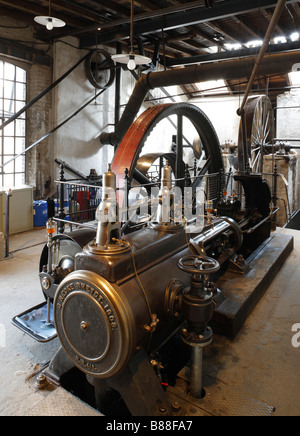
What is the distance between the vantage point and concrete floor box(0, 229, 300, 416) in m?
1.75

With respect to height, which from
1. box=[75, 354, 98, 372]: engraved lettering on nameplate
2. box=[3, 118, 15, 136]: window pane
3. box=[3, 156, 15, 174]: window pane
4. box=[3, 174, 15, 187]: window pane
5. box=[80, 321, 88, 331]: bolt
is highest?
box=[3, 118, 15, 136]: window pane

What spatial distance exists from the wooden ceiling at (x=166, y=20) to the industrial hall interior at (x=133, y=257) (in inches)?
1.2

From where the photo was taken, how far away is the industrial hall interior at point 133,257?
152 centimetres

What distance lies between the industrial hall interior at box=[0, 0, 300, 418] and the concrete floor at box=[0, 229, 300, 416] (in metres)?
0.01

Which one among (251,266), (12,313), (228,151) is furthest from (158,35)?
(12,313)

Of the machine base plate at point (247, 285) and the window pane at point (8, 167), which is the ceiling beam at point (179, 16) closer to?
the window pane at point (8, 167)

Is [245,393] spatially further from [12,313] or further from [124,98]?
[124,98]

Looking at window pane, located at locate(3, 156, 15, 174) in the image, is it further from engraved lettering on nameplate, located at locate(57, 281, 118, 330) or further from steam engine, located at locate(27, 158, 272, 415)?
engraved lettering on nameplate, located at locate(57, 281, 118, 330)

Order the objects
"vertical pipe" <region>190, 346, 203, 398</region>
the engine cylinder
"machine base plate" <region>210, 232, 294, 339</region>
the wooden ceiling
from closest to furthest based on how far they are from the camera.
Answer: the engine cylinder
"vertical pipe" <region>190, 346, 203, 398</region>
"machine base plate" <region>210, 232, 294, 339</region>
the wooden ceiling

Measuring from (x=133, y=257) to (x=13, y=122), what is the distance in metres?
5.69

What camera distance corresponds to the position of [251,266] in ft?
10.5

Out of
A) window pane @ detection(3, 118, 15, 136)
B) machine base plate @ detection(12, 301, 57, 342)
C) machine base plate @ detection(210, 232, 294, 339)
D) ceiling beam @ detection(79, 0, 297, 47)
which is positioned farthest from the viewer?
window pane @ detection(3, 118, 15, 136)

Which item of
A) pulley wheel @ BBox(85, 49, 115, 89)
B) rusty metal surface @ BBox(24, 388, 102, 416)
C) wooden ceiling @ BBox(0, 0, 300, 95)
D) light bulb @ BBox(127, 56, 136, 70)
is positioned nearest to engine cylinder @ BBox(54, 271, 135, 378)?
rusty metal surface @ BBox(24, 388, 102, 416)

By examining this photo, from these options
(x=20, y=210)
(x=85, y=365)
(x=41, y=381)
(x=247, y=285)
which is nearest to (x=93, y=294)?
(x=85, y=365)
